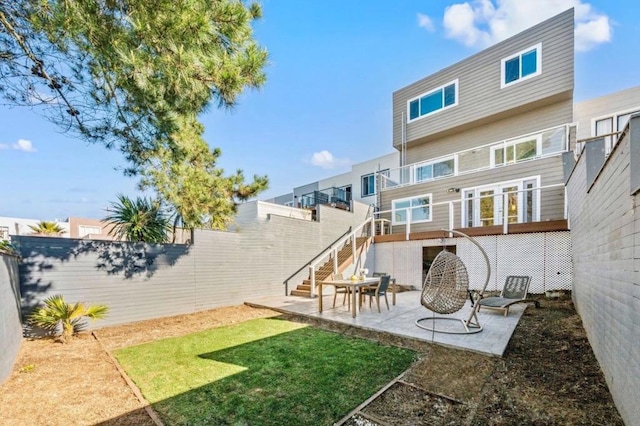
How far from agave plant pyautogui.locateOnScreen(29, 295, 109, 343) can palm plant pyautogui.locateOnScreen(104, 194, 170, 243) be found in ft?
5.66

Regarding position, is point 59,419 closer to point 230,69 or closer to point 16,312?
point 16,312

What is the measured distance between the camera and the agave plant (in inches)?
201

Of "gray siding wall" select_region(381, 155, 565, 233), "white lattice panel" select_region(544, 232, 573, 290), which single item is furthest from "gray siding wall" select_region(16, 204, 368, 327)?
"white lattice panel" select_region(544, 232, 573, 290)

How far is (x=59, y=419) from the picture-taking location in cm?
277

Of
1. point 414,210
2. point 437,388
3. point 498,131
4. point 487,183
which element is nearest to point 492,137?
point 498,131

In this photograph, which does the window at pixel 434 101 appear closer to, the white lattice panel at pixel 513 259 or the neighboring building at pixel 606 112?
the neighboring building at pixel 606 112

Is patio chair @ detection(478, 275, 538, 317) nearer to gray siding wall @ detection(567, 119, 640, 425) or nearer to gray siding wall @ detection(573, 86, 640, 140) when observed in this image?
gray siding wall @ detection(567, 119, 640, 425)

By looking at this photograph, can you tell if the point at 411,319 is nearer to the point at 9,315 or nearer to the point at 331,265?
the point at 331,265

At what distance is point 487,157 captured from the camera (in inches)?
445

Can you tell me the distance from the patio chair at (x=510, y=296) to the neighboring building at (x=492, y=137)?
206cm

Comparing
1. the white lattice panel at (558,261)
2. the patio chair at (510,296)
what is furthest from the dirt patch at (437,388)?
the white lattice panel at (558,261)

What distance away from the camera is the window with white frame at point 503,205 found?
32.7ft

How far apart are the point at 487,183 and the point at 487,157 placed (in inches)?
42.4

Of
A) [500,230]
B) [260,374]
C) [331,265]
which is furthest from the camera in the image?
[331,265]
